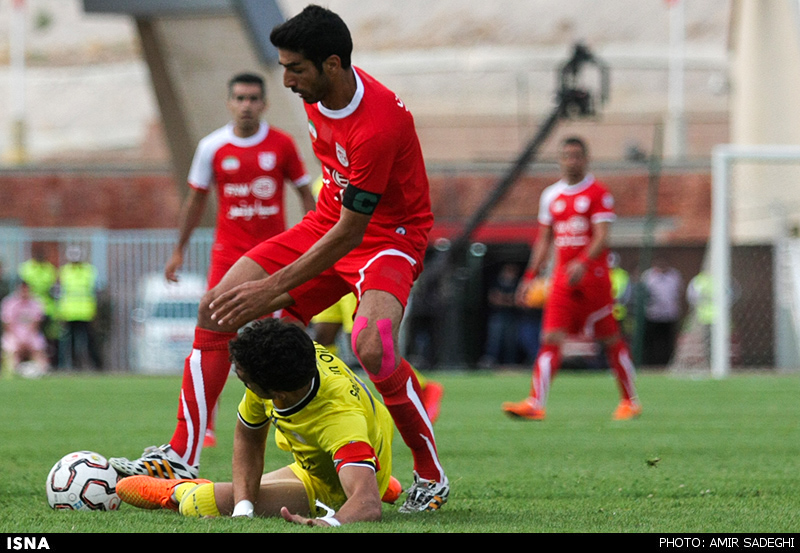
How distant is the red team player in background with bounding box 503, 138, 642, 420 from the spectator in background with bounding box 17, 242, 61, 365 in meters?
13.9

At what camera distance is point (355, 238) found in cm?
509

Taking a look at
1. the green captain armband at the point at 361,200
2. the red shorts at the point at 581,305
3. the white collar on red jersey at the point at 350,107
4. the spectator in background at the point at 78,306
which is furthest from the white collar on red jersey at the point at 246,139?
the spectator in background at the point at 78,306

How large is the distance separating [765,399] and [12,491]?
359 inches

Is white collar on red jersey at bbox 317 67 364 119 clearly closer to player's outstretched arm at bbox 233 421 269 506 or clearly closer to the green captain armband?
the green captain armband

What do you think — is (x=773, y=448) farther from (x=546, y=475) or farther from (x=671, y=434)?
(x=546, y=475)

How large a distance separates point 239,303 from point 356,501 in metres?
0.97

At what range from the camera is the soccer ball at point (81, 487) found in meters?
5.07

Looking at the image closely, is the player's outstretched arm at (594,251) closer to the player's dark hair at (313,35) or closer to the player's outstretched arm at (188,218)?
the player's outstretched arm at (188,218)

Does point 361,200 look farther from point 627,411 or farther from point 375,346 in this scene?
point 627,411

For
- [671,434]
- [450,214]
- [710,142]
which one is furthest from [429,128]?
[671,434]

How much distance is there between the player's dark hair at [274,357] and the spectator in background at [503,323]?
16972 millimetres

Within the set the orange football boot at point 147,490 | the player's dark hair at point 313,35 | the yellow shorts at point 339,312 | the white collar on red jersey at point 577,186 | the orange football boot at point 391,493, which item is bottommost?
the orange football boot at point 391,493

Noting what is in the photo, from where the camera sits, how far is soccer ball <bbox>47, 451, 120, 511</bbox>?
507 cm

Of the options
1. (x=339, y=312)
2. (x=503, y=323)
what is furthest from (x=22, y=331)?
(x=339, y=312)
